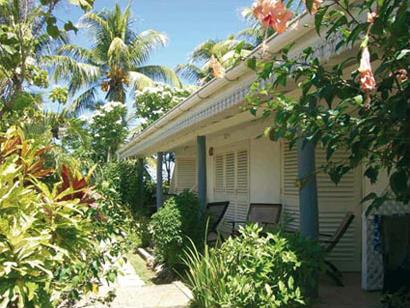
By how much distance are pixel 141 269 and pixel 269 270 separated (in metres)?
6.08

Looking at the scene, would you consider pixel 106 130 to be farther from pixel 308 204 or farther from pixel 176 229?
pixel 308 204

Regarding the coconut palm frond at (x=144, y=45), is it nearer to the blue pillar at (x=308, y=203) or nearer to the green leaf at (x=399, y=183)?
the blue pillar at (x=308, y=203)

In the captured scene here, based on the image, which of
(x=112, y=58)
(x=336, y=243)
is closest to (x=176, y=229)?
(x=336, y=243)

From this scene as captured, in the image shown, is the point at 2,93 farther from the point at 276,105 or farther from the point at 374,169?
the point at 374,169

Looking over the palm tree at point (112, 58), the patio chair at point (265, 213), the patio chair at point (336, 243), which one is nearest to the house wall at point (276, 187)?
the patio chair at point (265, 213)

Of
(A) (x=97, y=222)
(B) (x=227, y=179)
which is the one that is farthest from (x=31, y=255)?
(B) (x=227, y=179)

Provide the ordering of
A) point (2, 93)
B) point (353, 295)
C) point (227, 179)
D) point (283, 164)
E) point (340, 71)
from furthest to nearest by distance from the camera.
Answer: point (227, 179) < point (283, 164) < point (2, 93) < point (353, 295) < point (340, 71)

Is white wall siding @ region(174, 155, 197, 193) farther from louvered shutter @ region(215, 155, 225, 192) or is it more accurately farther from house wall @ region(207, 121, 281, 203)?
house wall @ region(207, 121, 281, 203)

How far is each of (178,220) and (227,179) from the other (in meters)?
4.61

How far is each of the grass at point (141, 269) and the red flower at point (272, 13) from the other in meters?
7.45

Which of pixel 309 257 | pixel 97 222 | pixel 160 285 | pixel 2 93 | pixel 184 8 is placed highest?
pixel 184 8

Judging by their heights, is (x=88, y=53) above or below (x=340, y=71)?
above

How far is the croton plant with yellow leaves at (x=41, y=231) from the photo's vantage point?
121 inches

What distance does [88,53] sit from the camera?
3112cm
